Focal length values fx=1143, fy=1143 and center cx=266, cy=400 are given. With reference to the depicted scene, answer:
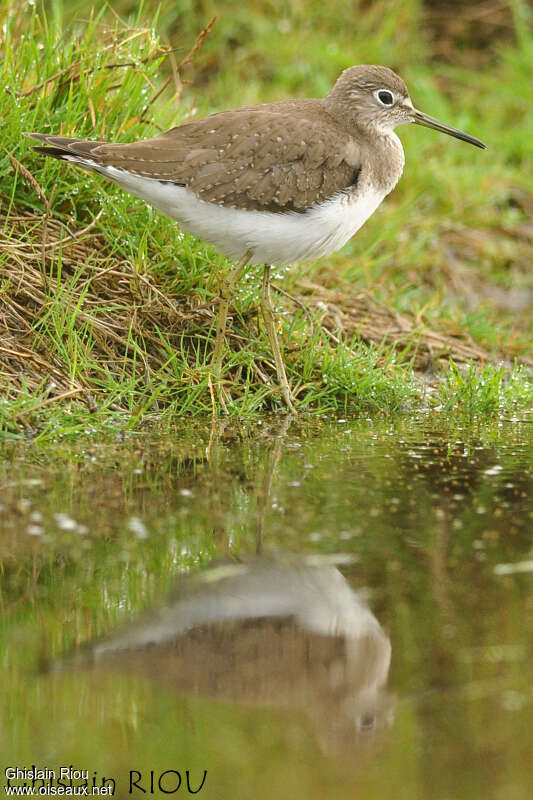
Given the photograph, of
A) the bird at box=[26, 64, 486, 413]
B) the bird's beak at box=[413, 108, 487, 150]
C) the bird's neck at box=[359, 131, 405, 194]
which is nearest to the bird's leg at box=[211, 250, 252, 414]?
the bird at box=[26, 64, 486, 413]

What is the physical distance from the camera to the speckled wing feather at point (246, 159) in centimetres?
550

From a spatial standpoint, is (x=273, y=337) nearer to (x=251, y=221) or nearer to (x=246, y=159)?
(x=251, y=221)

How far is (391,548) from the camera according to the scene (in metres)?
3.98

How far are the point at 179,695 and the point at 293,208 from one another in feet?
10.0

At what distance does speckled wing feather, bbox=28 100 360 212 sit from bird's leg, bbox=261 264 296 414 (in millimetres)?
603

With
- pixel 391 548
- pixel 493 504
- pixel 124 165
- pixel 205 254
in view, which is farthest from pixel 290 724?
pixel 205 254

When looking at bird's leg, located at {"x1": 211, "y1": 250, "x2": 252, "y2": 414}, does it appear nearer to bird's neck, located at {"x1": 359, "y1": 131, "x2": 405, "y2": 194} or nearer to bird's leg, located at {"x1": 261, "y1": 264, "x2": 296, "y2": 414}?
bird's leg, located at {"x1": 261, "y1": 264, "x2": 296, "y2": 414}

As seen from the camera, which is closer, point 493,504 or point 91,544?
point 91,544

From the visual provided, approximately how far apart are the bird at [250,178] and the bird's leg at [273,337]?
0.27 meters

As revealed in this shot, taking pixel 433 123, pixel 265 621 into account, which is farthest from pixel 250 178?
pixel 265 621

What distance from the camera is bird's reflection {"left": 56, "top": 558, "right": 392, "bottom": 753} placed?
9.87 ft

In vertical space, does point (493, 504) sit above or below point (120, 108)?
below

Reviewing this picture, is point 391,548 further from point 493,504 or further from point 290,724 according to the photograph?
point 290,724

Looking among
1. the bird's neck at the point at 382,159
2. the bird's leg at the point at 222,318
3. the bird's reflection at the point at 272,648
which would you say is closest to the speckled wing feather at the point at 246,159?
the bird's neck at the point at 382,159
